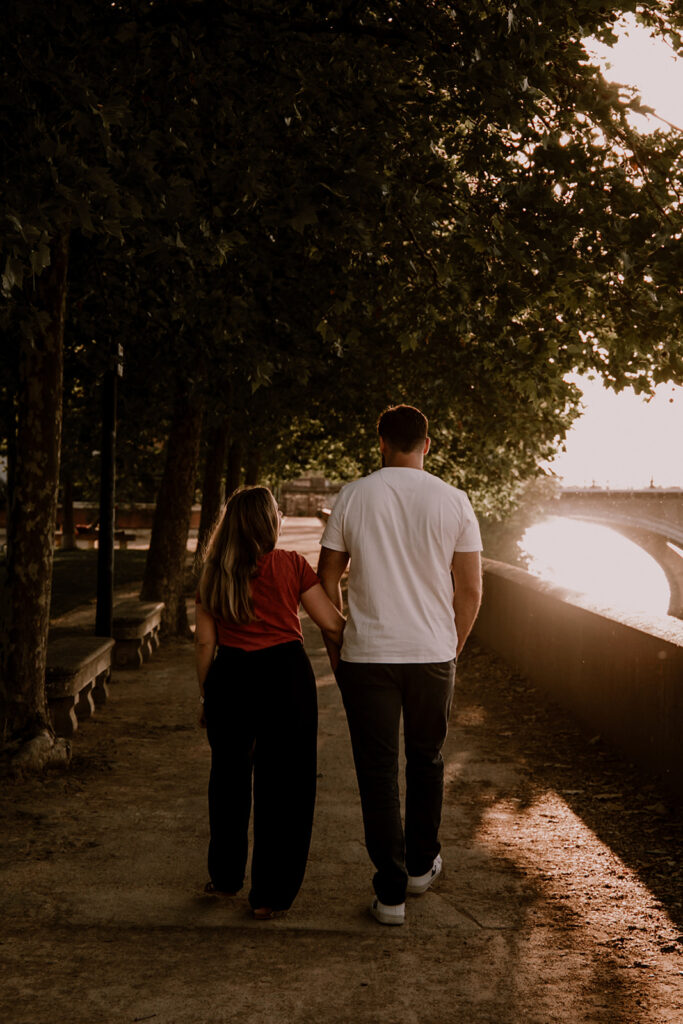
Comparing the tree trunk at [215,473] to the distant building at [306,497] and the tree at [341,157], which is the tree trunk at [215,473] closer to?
the tree at [341,157]

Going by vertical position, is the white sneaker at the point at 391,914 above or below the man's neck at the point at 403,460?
below

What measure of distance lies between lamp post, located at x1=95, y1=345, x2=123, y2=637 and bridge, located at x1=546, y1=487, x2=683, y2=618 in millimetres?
61406

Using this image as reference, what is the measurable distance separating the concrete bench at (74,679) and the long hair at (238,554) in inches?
145

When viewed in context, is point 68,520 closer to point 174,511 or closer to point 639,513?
point 174,511

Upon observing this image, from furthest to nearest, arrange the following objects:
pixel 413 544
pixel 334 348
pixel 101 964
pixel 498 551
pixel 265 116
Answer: pixel 498 551
pixel 334 348
pixel 265 116
pixel 413 544
pixel 101 964

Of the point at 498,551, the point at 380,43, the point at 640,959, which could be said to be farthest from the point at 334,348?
the point at 498,551

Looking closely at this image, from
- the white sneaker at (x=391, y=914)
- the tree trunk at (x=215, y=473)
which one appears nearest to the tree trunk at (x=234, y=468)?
the tree trunk at (x=215, y=473)

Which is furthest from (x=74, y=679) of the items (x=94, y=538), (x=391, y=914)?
(x=94, y=538)

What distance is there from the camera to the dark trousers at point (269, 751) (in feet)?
14.8

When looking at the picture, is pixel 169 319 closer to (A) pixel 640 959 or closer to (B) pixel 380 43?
(B) pixel 380 43

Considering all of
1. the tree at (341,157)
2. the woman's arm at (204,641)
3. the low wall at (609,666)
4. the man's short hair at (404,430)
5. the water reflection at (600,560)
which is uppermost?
the tree at (341,157)

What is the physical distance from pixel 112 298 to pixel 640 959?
27.1ft

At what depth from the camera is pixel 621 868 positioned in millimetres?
5355

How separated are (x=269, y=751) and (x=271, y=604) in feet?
1.97
